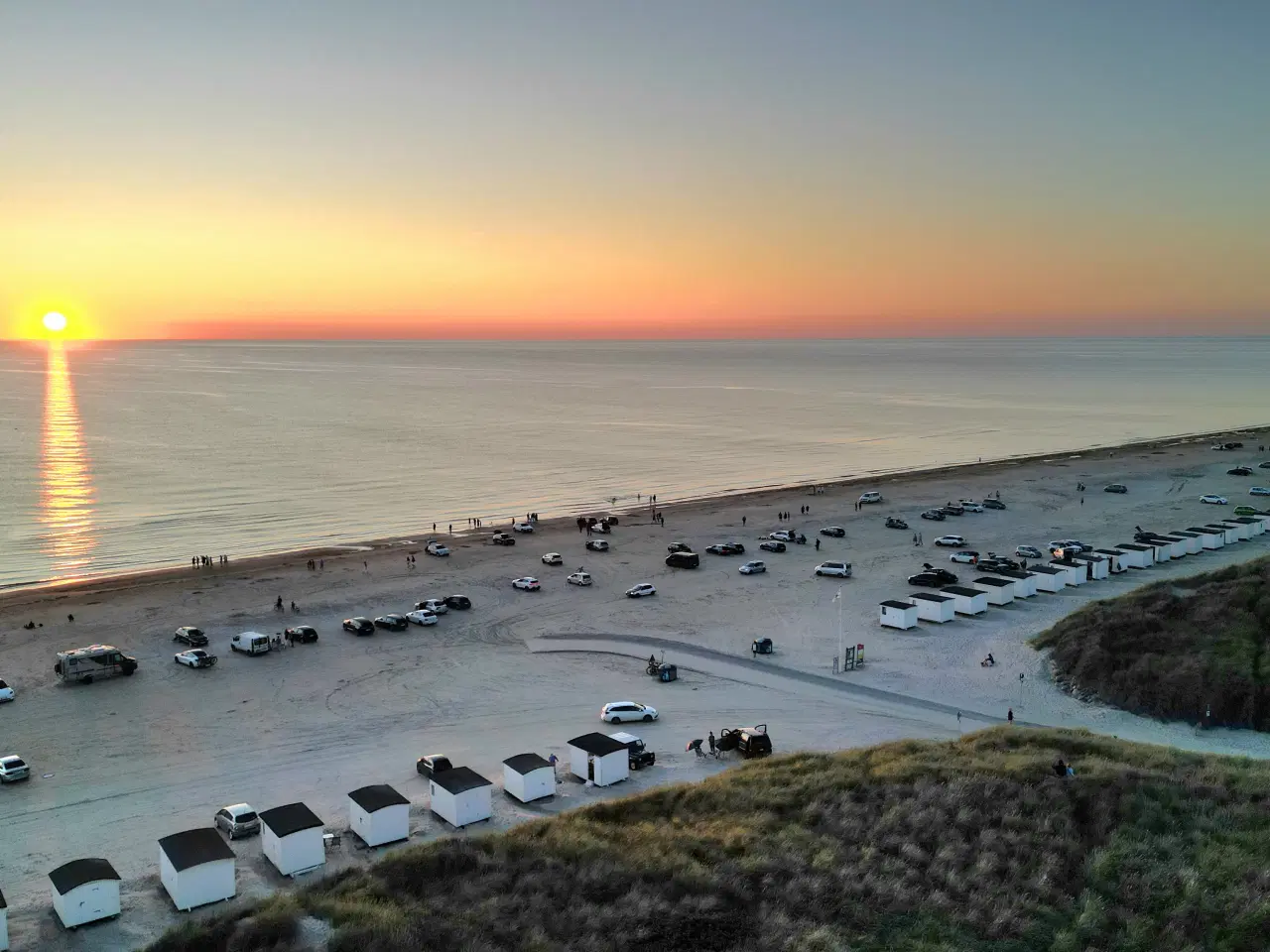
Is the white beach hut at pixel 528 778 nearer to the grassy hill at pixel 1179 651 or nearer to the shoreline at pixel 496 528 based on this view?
the grassy hill at pixel 1179 651

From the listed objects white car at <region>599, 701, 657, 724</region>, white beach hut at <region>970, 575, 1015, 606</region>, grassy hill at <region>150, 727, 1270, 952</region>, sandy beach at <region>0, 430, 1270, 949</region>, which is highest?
grassy hill at <region>150, 727, 1270, 952</region>

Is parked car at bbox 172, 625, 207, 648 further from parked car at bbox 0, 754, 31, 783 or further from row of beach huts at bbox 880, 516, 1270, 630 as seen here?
row of beach huts at bbox 880, 516, 1270, 630

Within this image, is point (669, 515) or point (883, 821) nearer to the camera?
point (883, 821)

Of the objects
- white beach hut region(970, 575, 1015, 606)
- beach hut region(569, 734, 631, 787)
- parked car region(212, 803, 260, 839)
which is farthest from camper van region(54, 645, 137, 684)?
white beach hut region(970, 575, 1015, 606)

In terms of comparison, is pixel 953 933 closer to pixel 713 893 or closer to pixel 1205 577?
pixel 713 893

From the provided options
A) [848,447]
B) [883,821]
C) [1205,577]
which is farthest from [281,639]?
[848,447]

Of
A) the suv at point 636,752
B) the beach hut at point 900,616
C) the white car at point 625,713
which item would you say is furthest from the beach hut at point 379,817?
the beach hut at point 900,616
